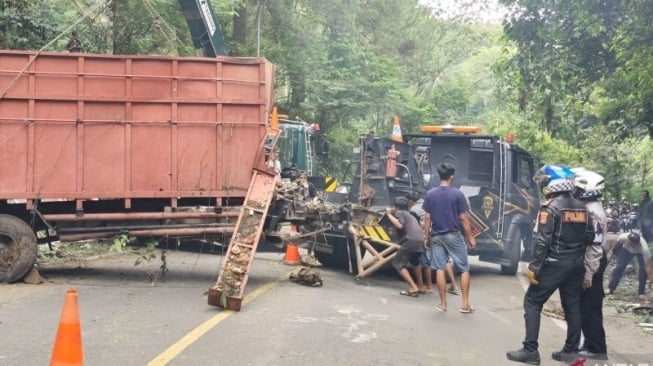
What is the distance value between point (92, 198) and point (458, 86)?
2597cm

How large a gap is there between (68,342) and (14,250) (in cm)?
554

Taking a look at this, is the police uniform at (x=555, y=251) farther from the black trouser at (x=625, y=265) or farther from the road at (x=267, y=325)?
the black trouser at (x=625, y=265)

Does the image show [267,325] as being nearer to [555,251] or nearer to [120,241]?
[555,251]

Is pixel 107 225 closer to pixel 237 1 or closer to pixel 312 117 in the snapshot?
pixel 237 1

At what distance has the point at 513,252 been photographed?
13344mm

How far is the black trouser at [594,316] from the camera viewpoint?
22.3 feet

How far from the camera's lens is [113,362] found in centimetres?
559

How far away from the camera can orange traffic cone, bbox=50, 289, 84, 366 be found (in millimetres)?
4637

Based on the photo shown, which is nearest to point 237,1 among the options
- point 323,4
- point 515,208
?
point 323,4

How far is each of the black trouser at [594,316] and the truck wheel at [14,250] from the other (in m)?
7.20

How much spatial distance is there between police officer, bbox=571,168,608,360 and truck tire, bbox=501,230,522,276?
6.40 m

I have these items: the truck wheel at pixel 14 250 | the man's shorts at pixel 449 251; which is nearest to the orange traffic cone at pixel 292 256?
the man's shorts at pixel 449 251

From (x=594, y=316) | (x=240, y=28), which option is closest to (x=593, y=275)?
(x=594, y=316)

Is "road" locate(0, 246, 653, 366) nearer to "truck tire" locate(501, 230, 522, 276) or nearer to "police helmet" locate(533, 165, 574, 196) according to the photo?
"police helmet" locate(533, 165, 574, 196)
